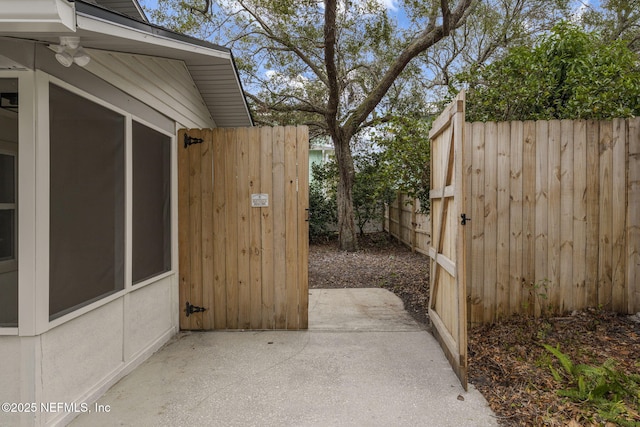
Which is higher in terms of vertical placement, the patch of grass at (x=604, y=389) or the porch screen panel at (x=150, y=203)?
the porch screen panel at (x=150, y=203)

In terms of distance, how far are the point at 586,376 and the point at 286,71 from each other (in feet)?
28.5

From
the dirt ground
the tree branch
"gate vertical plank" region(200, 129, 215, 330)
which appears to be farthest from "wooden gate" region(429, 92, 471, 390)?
the tree branch

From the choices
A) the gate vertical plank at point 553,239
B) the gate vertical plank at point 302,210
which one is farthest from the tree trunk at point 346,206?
the gate vertical plank at point 553,239

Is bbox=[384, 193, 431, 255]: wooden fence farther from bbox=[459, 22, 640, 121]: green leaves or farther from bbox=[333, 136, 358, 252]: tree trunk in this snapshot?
bbox=[459, 22, 640, 121]: green leaves

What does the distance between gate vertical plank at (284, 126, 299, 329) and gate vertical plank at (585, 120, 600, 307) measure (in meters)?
2.76

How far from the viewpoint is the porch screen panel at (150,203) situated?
3.08 m

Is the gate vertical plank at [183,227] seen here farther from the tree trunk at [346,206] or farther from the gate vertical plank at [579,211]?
the tree trunk at [346,206]

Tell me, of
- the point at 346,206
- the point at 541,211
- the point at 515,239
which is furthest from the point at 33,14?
the point at 346,206

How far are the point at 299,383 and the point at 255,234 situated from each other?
158 centimetres

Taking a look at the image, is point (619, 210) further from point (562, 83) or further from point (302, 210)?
point (302, 210)

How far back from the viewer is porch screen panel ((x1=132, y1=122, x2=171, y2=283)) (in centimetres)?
308

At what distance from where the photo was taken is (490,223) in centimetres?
352

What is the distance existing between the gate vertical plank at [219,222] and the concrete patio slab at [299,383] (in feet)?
1.30

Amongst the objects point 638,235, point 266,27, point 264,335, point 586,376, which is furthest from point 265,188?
point 266,27
